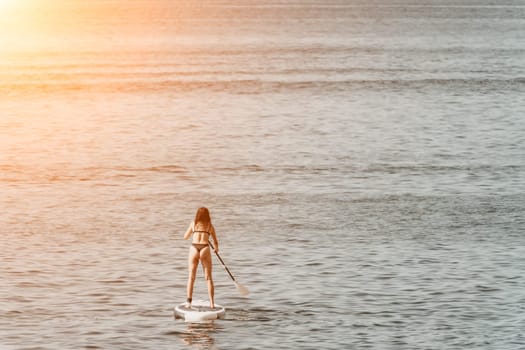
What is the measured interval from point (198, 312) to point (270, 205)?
49.6ft

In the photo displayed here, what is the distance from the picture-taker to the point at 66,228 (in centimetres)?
4078

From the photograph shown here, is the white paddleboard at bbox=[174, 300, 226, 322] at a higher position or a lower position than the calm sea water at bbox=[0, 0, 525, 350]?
lower

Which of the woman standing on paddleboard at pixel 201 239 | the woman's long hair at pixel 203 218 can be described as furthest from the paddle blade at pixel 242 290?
the woman's long hair at pixel 203 218

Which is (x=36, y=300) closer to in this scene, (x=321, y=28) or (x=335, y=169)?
(x=335, y=169)

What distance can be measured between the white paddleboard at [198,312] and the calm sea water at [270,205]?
0.27 meters

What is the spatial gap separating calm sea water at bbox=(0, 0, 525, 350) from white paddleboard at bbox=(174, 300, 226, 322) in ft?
0.88

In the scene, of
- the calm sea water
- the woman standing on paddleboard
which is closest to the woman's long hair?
the woman standing on paddleboard

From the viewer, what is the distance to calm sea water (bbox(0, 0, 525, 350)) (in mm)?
30094

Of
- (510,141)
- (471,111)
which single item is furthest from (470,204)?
(471,111)

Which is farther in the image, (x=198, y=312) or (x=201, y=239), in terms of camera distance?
(x=198, y=312)

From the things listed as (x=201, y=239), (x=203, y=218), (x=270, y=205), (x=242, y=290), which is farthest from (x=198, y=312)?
(x=270, y=205)

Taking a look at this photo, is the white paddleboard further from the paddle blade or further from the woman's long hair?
the woman's long hair

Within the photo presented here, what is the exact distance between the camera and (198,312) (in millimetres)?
29547

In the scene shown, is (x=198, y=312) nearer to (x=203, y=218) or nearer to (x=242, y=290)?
(x=242, y=290)
